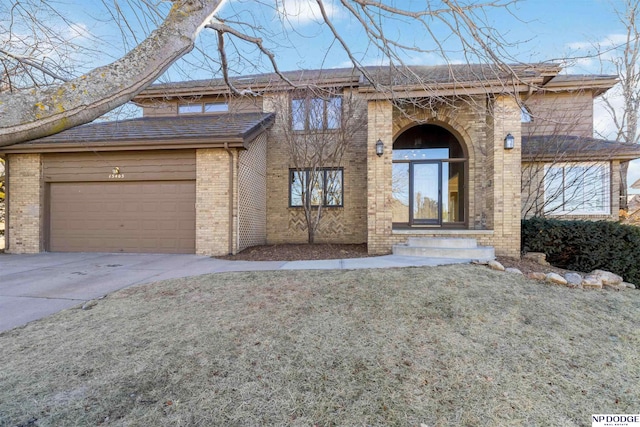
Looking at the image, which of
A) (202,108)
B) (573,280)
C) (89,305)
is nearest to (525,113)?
(573,280)

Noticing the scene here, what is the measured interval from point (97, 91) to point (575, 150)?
12.4 m

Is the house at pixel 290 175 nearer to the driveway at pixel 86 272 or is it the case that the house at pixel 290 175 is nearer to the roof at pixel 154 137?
the roof at pixel 154 137

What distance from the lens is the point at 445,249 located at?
6766mm

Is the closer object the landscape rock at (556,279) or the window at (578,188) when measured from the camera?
the landscape rock at (556,279)

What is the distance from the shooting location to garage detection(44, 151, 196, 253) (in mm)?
8602

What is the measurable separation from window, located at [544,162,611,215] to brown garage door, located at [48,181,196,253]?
37.5ft

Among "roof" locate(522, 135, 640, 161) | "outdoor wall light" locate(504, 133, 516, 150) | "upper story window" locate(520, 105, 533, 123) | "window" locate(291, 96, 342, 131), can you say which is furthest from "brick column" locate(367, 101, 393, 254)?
"roof" locate(522, 135, 640, 161)

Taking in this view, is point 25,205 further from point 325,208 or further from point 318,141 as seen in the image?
point 325,208

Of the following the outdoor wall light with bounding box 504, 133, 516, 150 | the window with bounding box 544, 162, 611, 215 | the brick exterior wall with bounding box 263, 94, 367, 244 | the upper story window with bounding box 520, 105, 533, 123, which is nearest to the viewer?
the upper story window with bounding box 520, 105, 533, 123

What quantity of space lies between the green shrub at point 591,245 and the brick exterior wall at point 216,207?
25.4 feet

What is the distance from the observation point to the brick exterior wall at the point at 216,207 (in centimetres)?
830

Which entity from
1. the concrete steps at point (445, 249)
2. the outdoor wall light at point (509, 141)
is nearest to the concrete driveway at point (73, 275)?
the concrete steps at point (445, 249)

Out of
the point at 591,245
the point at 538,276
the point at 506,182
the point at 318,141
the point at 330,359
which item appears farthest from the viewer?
the point at 318,141

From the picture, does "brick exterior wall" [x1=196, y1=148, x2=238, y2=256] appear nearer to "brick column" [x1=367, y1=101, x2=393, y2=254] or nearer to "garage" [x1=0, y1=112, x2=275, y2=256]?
"garage" [x1=0, y1=112, x2=275, y2=256]
